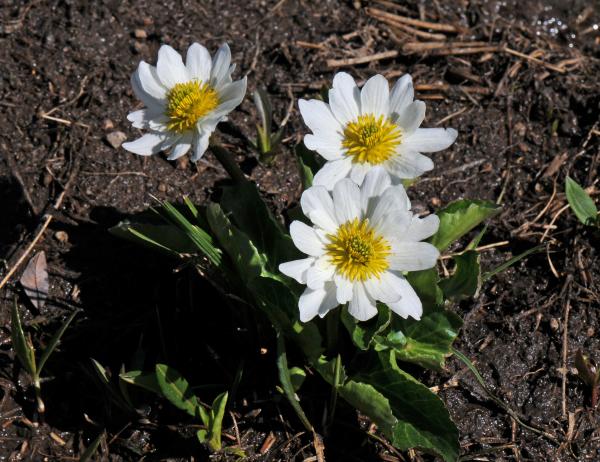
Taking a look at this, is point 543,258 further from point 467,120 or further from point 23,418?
point 23,418

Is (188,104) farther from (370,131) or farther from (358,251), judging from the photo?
(358,251)

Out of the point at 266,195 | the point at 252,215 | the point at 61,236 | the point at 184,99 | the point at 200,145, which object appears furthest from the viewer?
the point at 266,195

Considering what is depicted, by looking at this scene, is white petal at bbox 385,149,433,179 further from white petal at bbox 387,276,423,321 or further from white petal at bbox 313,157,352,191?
white petal at bbox 387,276,423,321

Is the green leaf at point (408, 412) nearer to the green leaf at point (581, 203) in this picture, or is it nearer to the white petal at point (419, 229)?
the white petal at point (419, 229)

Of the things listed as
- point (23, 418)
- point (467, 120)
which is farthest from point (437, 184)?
point (23, 418)

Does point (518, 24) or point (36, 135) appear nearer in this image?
point (36, 135)

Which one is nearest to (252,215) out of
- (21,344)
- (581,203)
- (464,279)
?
(464,279)
